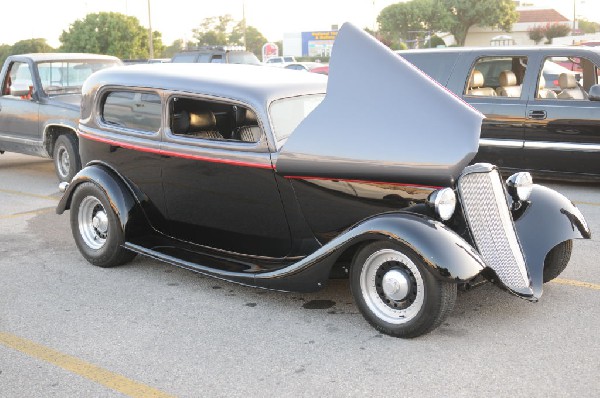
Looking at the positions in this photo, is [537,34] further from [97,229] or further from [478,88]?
[97,229]

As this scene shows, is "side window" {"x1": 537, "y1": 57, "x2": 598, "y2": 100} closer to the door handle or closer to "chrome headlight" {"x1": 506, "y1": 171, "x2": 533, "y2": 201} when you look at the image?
the door handle

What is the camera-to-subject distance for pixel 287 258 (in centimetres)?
485

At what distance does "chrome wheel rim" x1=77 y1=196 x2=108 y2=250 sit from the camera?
584 cm

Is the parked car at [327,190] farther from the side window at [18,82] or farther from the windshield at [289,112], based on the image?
the side window at [18,82]

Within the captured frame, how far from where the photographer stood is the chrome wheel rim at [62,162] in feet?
31.9

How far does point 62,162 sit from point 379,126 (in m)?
6.63

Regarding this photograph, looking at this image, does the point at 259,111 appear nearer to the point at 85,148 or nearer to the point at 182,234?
the point at 182,234

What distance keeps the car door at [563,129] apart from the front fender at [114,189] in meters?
5.40

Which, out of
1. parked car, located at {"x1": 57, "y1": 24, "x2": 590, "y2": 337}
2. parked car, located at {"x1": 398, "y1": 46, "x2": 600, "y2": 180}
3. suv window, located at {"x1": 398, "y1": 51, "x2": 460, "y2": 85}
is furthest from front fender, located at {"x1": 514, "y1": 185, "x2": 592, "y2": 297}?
suv window, located at {"x1": 398, "y1": 51, "x2": 460, "y2": 85}

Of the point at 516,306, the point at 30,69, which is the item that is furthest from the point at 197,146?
the point at 30,69

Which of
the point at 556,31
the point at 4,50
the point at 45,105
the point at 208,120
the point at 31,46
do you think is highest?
the point at 4,50

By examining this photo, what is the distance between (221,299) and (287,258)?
23.1 inches

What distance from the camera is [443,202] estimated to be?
4.26 m

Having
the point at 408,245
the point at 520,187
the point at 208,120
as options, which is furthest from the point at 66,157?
the point at 408,245
